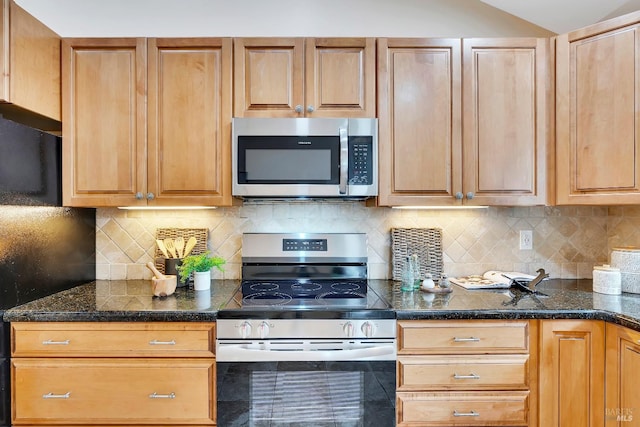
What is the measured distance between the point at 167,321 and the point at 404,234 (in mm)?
1349

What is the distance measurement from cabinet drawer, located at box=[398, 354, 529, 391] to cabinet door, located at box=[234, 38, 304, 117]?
1297 millimetres

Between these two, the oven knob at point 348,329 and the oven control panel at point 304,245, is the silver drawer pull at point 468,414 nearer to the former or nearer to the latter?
the oven knob at point 348,329

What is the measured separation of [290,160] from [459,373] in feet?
4.00

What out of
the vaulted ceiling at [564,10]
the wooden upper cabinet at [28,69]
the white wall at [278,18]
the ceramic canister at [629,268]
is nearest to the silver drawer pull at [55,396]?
the wooden upper cabinet at [28,69]

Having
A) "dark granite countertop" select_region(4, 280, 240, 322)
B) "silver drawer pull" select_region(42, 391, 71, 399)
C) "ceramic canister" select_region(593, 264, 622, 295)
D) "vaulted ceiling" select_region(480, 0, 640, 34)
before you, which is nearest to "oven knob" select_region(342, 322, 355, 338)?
"dark granite countertop" select_region(4, 280, 240, 322)

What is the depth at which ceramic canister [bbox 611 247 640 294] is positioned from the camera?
1.80 m

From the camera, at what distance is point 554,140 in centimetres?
186

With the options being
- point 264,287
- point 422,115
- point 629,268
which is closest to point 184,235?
point 264,287

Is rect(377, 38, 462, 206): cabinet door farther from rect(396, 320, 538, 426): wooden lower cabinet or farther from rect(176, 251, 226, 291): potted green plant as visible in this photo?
rect(176, 251, 226, 291): potted green plant

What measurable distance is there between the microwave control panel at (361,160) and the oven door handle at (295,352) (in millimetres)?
786

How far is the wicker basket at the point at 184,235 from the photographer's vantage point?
7.02ft

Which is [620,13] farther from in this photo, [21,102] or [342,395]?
[21,102]

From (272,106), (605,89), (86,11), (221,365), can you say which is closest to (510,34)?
(605,89)

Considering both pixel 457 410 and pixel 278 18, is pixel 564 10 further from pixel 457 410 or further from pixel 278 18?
pixel 457 410
